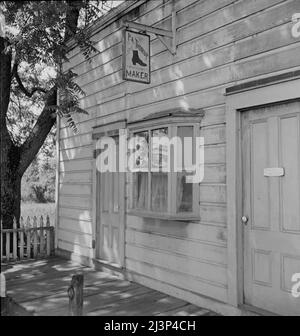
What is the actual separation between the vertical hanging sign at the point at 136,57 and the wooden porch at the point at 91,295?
9.66 feet

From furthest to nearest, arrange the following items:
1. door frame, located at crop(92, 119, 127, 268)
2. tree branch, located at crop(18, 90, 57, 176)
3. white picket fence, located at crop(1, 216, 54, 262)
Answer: tree branch, located at crop(18, 90, 57, 176), white picket fence, located at crop(1, 216, 54, 262), door frame, located at crop(92, 119, 127, 268)

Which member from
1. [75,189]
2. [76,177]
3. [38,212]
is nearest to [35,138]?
[76,177]

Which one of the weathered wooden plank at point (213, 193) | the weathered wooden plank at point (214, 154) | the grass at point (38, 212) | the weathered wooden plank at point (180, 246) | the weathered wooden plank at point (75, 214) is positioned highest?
the weathered wooden plank at point (214, 154)

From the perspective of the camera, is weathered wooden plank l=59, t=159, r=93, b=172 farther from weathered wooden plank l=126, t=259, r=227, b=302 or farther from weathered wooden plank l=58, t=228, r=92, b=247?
weathered wooden plank l=126, t=259, r=227, b=302

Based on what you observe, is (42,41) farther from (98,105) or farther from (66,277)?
(66,277)

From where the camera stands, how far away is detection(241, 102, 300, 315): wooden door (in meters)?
4.03

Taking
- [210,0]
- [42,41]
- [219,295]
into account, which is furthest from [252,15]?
[42,41]

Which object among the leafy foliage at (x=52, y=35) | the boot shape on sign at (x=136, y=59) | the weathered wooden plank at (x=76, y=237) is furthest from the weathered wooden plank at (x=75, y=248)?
the boot shape on sign at (x=136, y=59)

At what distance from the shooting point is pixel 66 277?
663cm

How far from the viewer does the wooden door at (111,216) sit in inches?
262

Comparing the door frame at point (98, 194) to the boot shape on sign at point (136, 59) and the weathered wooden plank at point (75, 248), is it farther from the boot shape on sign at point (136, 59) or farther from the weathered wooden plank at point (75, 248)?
the boot shape on sign at point (136, 59)

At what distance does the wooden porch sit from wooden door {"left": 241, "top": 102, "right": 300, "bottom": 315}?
0.91m

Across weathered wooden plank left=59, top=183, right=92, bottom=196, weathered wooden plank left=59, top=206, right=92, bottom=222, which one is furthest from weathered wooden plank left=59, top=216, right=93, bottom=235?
weathered wooden plank left=59, top=183, right=92, bottom=196

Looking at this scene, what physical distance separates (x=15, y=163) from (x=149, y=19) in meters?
4.87
